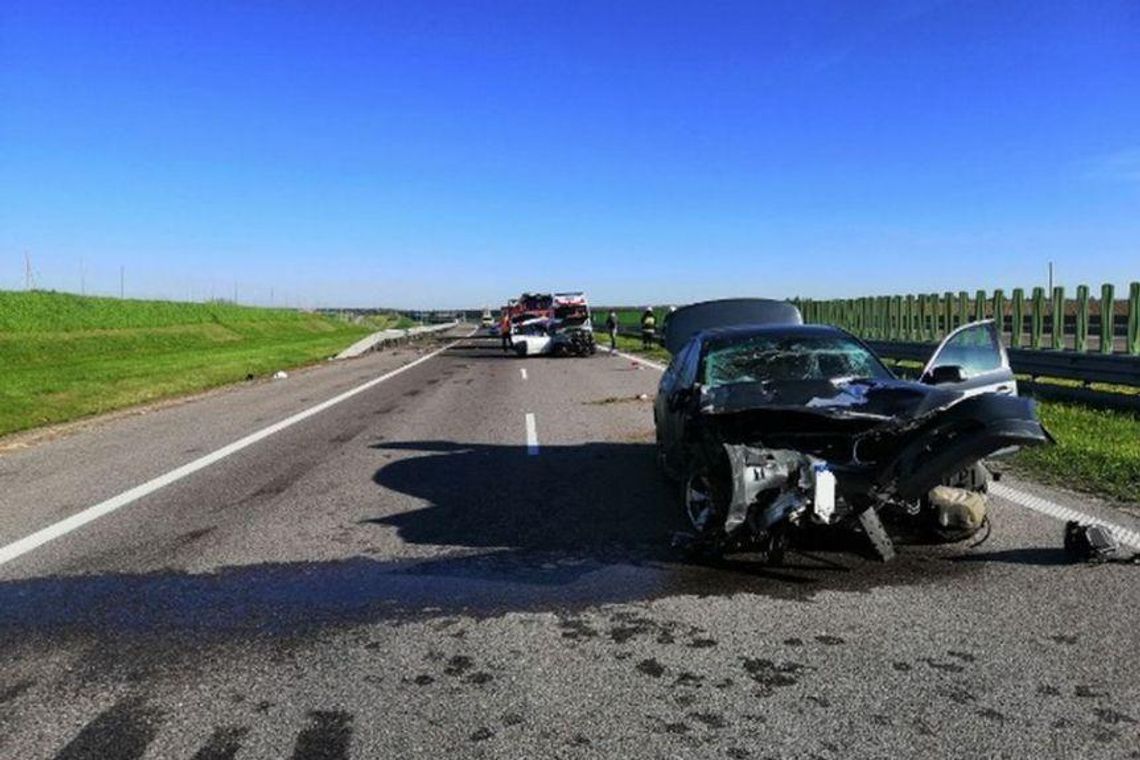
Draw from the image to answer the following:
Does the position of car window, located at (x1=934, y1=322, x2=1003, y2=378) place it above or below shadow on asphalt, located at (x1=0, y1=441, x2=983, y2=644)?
above

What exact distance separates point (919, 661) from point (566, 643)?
5.24 feet

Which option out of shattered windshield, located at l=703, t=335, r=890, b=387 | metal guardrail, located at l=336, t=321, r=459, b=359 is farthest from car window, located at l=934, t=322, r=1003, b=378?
metal guardrail, located at l=336, t=321, r=459, b=359

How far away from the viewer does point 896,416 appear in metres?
5.61

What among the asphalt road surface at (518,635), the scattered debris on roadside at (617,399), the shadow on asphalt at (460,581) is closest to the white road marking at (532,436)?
the scattered debris on roadside at (617,399)

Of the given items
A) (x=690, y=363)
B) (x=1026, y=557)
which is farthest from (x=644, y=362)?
(x=1026, y=557)

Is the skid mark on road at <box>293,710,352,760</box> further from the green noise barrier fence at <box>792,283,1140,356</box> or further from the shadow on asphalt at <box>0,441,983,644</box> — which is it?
the green noise barrier fence at <box>792,283,1140,356</box>

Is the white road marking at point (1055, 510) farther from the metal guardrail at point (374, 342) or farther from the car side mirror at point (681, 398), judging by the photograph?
the metal guardrail at point (374, 342)

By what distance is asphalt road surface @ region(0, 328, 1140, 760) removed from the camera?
142 inches

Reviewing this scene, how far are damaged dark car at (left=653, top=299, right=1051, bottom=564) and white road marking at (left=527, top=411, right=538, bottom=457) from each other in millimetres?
3881

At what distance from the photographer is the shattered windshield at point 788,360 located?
7.46 metres

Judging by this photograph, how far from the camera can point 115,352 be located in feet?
120

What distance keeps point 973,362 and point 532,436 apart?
658 cm

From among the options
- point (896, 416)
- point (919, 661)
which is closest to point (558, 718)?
point (919, 661)

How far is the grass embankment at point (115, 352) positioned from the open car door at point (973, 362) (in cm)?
1345
